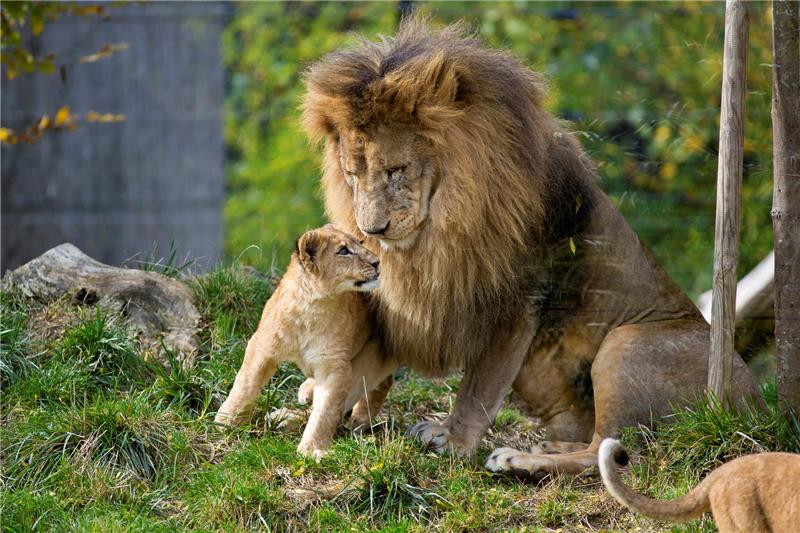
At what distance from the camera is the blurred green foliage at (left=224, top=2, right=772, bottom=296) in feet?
23.7

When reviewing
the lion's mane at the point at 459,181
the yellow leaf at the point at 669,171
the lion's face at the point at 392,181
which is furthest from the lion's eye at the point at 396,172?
the yellow leaf at the point at 669,171

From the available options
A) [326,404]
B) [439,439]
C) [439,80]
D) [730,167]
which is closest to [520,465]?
[439,439]

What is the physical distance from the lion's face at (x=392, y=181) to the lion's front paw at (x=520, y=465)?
3.04ft

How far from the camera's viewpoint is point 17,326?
17.8 ft

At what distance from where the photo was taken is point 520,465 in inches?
182

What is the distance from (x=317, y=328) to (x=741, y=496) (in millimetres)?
1872

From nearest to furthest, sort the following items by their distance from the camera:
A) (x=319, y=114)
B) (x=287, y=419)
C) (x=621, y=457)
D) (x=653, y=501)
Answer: (x=653, y=501) → (x=621, y=457) → (x=319, y=114) → (x=287, y=419)

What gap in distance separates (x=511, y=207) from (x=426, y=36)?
2.62 feet

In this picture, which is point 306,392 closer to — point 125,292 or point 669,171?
point 125,292

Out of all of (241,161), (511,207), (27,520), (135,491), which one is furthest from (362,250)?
(241,161)

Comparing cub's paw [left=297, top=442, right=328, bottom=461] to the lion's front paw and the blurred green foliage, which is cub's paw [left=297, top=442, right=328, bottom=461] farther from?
the blurred green foliage

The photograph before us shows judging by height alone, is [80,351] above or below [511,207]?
below

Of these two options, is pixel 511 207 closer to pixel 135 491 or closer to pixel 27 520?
pixel 135 491

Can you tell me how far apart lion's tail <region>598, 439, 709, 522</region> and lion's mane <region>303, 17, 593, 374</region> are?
1126 millimetres
